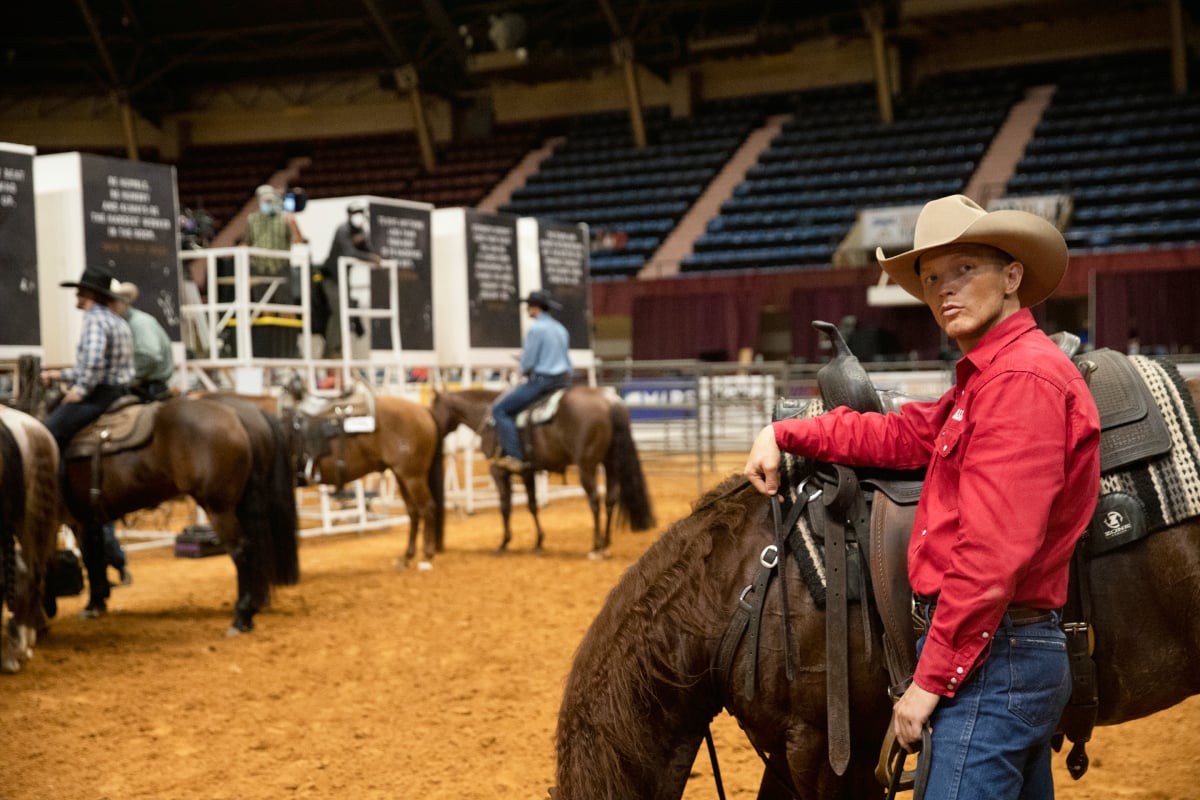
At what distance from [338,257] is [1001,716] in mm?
8958

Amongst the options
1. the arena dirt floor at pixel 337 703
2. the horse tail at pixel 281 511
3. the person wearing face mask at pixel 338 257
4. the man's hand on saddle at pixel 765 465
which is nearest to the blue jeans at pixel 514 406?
the arena dirt floor at pixel 337 703

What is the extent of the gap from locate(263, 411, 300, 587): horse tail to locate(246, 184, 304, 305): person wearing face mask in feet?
10.9

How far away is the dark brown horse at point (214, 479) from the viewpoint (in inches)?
251

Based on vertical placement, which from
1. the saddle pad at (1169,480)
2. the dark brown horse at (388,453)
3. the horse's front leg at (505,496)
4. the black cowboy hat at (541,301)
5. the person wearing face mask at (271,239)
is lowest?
the horse's front leg at (505,496)

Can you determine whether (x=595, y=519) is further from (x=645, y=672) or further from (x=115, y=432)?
(x=645, y=672)

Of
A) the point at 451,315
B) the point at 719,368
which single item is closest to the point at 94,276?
the point at 451,315

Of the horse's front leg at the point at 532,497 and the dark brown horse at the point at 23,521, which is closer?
the dark brown horse at the point at 23,521

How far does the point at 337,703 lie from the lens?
16.2ft

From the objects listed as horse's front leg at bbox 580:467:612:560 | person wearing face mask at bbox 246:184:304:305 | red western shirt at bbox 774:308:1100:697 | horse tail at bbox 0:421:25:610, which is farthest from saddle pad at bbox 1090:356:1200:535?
person wearing face mask at bbox 246:184:304:305

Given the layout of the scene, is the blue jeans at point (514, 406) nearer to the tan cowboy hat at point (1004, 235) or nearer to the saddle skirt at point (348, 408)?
the saddle skirt at point (348, 408)

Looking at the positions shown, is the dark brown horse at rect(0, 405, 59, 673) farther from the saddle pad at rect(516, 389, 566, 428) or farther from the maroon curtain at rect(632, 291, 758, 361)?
the maroon curtain at rect(632, 291, 758, 361)

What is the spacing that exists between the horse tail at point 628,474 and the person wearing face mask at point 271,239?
3226 mm

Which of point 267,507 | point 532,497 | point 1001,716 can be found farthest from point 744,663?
point 532,497

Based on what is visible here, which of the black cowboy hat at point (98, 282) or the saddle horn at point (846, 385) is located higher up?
the black cowboy hat at point (98, 282)
